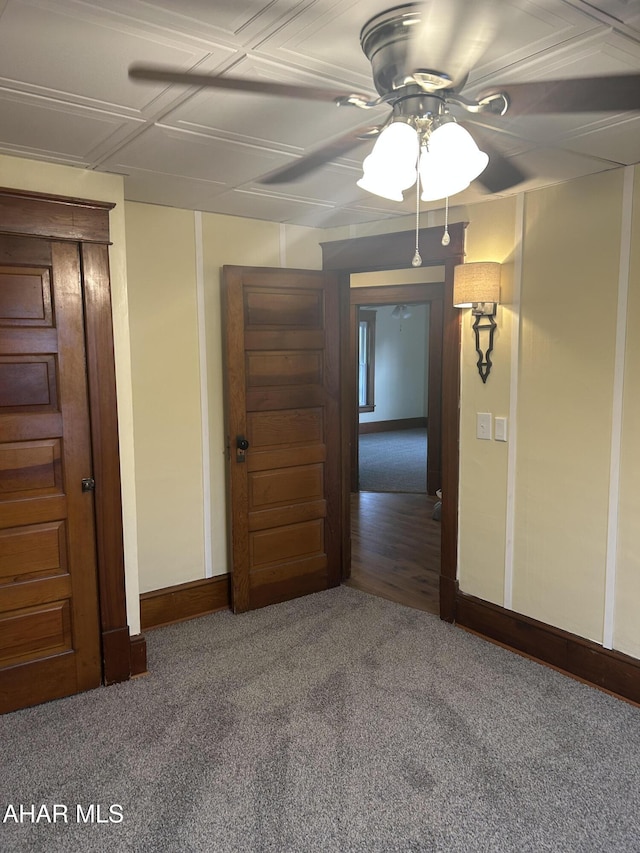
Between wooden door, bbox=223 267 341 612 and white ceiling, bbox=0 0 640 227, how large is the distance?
2.85 ft

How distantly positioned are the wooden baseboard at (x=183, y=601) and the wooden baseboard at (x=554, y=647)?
1393mm

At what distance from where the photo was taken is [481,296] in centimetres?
306

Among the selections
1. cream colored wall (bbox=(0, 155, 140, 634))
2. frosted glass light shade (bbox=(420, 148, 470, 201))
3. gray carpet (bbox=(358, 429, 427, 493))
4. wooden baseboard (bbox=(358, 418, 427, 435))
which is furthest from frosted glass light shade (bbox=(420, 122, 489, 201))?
wooden baseboard (bbox=(358, 418, 427, 435))

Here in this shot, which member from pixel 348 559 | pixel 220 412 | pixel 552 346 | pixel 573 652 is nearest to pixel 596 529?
pixel 573 652

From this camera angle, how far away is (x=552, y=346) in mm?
Answer: 2943

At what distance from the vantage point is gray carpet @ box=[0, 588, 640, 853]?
1971 millimetres

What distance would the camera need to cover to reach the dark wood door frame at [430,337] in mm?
6051

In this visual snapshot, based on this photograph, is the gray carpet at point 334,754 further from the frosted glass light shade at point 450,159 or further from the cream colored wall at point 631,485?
the frosted glass light shade at point 450,159

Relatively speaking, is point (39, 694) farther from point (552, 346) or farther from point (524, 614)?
point (552, 346)

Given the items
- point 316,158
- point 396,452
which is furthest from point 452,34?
point 396,452

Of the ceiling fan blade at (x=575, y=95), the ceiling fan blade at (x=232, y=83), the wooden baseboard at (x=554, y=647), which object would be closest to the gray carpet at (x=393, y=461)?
the wooden baseboard at (x=554, y=647)

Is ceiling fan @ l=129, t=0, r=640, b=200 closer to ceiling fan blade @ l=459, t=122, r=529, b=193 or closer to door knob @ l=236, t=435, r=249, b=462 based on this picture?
ceiling fan blade @ l=459, t=122, r=529, b=193

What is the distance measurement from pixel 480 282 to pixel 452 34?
1.76 m

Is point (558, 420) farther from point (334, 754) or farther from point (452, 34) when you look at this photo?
point (452, 34)
